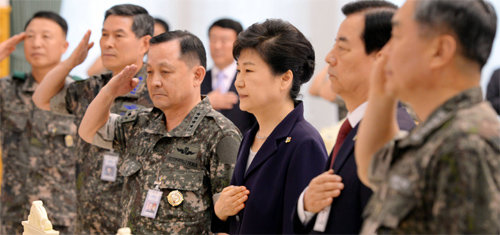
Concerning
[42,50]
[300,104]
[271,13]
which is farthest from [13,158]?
[271,13]

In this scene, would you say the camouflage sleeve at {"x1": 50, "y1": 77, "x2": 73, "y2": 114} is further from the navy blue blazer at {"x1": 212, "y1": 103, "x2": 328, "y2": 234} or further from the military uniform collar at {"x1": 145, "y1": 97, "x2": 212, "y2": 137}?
the navy blue blazer at {"x1": 212, "y1": 103, "x2": 328, "y2": 234}

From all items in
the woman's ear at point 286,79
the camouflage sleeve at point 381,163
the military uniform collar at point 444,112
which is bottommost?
the camouflage sleeve at point 381,163

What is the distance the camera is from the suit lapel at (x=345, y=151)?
1695mm

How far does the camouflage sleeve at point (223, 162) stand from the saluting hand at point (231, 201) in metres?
0.17

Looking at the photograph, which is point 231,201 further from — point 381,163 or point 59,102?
point 59,102

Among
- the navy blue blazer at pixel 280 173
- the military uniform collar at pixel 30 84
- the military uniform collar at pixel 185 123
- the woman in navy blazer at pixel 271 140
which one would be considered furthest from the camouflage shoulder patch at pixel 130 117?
the military uniform collar at pixel 30 84

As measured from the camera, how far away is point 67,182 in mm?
4273

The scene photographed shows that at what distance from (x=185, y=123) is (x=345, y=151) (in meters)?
0.94

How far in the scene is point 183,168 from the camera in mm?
2402

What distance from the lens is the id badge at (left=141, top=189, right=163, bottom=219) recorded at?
2.36m

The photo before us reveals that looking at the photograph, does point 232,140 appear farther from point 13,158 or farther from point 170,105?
point 13,158

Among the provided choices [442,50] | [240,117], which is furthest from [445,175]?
[240,117]

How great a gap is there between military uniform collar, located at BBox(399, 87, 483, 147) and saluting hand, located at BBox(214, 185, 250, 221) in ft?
3.11

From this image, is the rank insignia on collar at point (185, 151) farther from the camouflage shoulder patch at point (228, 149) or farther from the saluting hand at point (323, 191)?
the saluting hand at point (323, 191)
